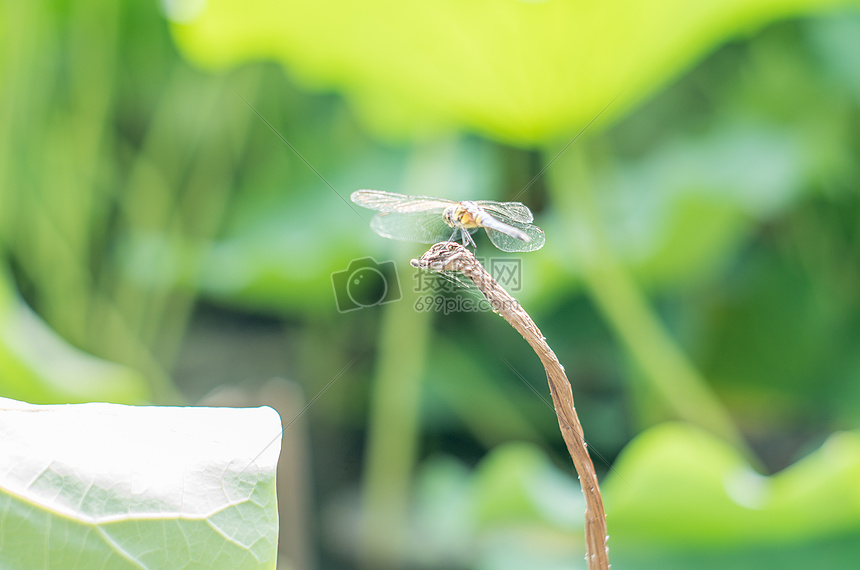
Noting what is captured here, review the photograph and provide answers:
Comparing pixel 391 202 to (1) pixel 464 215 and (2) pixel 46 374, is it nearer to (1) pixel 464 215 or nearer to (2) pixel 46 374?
(1) pixel 464 215

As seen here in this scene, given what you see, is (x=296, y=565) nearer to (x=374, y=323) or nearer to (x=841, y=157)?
(x=374, y=323)

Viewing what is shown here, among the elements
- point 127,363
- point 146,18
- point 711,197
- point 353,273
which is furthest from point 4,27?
point 711,197

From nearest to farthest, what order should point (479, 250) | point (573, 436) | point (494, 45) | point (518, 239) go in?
point (573, 436)
point (518, 239)
point (494, 45)
point (479, 250)

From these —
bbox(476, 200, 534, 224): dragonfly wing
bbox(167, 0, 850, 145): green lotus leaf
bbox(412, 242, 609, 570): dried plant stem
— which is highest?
bbox(167, 0, 850, 145): green lotus leaf

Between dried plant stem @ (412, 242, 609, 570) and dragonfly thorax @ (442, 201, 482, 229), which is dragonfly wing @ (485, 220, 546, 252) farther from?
dried plant stem @ (412, 242, 609, 570)

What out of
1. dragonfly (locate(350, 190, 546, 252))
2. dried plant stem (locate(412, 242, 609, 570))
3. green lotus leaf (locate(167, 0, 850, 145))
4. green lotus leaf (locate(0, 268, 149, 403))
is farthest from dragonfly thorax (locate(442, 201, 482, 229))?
green lotus leaf (locate(0, 268, 149, 403))

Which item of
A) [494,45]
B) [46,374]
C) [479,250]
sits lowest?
[46,374]

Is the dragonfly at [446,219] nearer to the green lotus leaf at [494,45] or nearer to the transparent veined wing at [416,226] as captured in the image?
the transparent veined wing at [416,226]

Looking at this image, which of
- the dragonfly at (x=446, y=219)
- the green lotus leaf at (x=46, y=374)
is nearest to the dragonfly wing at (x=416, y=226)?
the dragonfly at (x=446, y=219)

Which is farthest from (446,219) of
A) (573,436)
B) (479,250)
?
(479,250)
